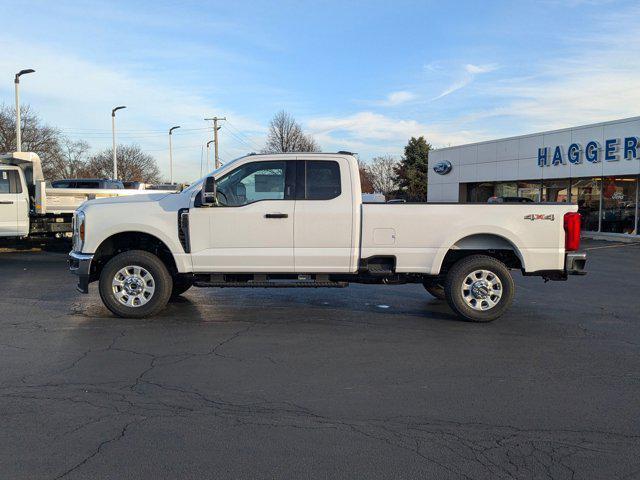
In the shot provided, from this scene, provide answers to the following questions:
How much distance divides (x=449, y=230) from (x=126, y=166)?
89250 mm

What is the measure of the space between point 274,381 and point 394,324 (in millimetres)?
2785

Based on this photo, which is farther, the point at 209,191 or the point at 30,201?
the point at 30,201

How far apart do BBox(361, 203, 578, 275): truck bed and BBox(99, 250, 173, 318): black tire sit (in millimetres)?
2733

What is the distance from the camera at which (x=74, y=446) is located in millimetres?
3941

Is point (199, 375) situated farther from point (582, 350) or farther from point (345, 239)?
point (582, 350)

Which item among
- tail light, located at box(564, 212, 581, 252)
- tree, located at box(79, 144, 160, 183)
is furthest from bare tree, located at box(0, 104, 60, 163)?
tail light, located at box(564, 212, 581, 252)

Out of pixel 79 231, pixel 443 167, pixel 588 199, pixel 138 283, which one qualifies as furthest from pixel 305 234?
pixel 443 167

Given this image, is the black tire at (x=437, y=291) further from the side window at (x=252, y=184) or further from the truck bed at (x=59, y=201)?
the truck bed at (x=59, y=201)

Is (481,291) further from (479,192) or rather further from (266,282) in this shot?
(479,192)

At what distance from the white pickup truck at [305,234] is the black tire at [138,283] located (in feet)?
0.04

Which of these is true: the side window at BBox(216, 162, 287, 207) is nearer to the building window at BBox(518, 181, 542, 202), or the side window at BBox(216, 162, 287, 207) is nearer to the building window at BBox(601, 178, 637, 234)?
the building window at BBox(601, 178, 637, 234)

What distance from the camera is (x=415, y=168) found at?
62406mm

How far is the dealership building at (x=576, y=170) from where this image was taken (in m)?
24.4

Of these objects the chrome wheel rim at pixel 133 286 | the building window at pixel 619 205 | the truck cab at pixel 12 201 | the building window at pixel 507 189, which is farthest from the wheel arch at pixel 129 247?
the building window at pixel 507 189
